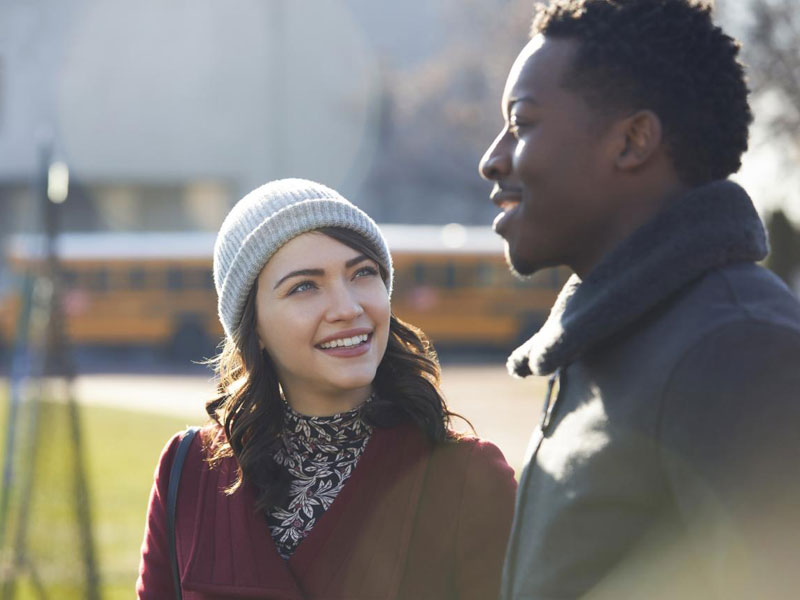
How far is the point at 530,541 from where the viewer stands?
1907 mm

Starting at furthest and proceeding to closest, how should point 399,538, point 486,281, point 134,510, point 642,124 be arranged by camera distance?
point 486,281, point 134,510, point 399,538, point 642,124

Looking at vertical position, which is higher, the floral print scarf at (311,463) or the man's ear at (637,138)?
the man's ear at (637,138)

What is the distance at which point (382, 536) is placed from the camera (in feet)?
8.89

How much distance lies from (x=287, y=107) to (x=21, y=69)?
9040 mm

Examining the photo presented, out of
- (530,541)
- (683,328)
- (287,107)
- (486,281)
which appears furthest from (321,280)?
(287,107)

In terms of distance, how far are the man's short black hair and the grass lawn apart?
4.55 meters

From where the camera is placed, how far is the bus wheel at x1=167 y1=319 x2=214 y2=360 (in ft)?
85.3

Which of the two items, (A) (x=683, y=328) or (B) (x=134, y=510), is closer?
(A) (x=683, y=328)

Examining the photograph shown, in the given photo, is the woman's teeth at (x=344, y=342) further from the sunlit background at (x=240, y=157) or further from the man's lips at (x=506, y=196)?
the sunlit background at (x=240, y=157)

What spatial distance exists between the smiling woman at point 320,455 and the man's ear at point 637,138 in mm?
1138

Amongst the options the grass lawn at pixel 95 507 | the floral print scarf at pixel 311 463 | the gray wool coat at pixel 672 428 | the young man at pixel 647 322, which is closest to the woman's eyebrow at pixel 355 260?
the floral print scarf at pixel 311 463

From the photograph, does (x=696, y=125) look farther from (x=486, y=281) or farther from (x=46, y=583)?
(x=486, y=281)

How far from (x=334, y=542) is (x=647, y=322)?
1211 mm

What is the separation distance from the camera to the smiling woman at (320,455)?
2.69 metres
